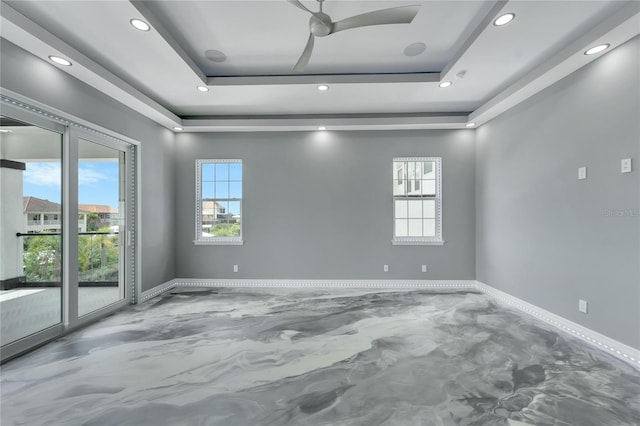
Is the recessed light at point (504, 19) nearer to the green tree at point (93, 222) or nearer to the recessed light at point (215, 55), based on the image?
the recessed light at point (215, 55)

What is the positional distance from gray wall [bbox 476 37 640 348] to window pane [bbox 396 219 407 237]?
4.53 ft

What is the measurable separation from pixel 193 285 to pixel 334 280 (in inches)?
101

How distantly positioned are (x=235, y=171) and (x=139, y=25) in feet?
8.75

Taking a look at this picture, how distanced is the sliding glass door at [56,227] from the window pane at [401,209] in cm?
427

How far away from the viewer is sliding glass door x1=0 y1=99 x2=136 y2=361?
2.50 m

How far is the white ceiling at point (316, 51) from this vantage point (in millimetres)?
2295

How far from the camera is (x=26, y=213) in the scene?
8.70 feet

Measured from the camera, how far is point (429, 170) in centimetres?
479

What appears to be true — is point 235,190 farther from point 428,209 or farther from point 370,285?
point 428,209

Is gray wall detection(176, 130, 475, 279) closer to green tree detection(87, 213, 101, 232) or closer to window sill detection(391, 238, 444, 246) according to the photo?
window sill detection(391, 238, 444, 246)

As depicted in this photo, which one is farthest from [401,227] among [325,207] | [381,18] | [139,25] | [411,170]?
[139,25]

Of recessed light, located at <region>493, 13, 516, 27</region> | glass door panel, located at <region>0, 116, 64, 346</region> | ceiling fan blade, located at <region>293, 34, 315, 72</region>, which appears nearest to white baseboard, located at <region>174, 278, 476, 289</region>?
glass door panel, located at <region>0, 116, 64, 346</region>

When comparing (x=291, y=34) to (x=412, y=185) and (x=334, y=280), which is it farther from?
(x=334, y=280)

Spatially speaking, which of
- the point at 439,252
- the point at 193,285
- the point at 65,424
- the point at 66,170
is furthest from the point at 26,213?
the point at 439,252
